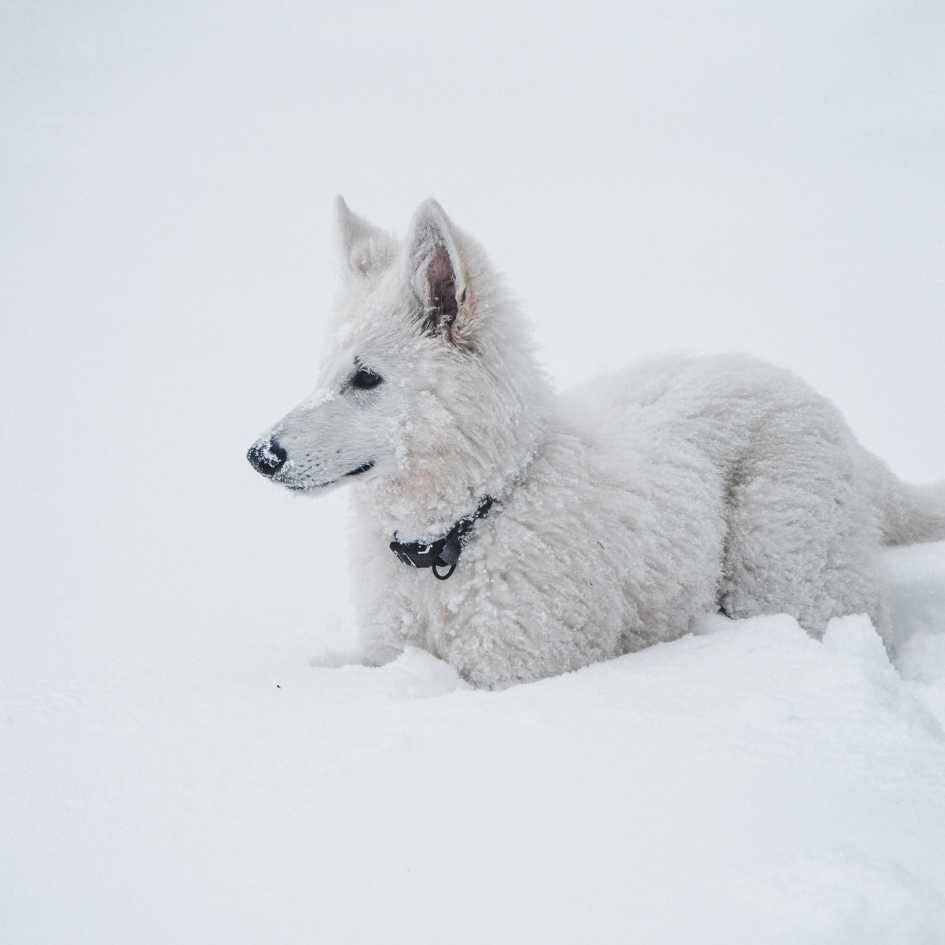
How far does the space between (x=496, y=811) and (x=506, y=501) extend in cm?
175

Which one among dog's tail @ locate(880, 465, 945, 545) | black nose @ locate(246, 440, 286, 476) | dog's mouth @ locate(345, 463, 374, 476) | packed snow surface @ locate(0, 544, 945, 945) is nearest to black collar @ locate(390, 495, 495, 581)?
dog's mouth @ locate(345, 463, 374, 476)

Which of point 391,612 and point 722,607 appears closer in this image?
point 391,612

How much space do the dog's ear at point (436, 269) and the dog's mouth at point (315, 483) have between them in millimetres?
668

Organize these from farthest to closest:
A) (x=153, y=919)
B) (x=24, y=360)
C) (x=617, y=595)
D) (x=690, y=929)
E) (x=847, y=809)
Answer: (x=24, y=360), (x=617, y=595), (x=847, y=809), (x=153, y=919), (x=690, y=929)

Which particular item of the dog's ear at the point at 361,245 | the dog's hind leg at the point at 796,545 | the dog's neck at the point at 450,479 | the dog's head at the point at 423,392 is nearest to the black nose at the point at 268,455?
the dog's head at the point at 423,392

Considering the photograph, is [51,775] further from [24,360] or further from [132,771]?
[24,360]

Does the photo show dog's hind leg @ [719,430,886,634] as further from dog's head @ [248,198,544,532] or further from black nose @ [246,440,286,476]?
black nose @ [246,440,286,476]

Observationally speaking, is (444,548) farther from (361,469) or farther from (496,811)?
(496,811)

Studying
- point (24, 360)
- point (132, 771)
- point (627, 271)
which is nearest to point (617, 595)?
point (132, 771)

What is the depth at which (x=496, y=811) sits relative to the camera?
1772 millimetres

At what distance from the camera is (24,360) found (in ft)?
111

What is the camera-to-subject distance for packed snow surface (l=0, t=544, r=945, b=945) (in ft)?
4.81

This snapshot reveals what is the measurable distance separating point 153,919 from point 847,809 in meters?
1.46

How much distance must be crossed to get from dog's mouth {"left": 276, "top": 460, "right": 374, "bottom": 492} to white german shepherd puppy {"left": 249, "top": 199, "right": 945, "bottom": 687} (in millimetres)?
12
